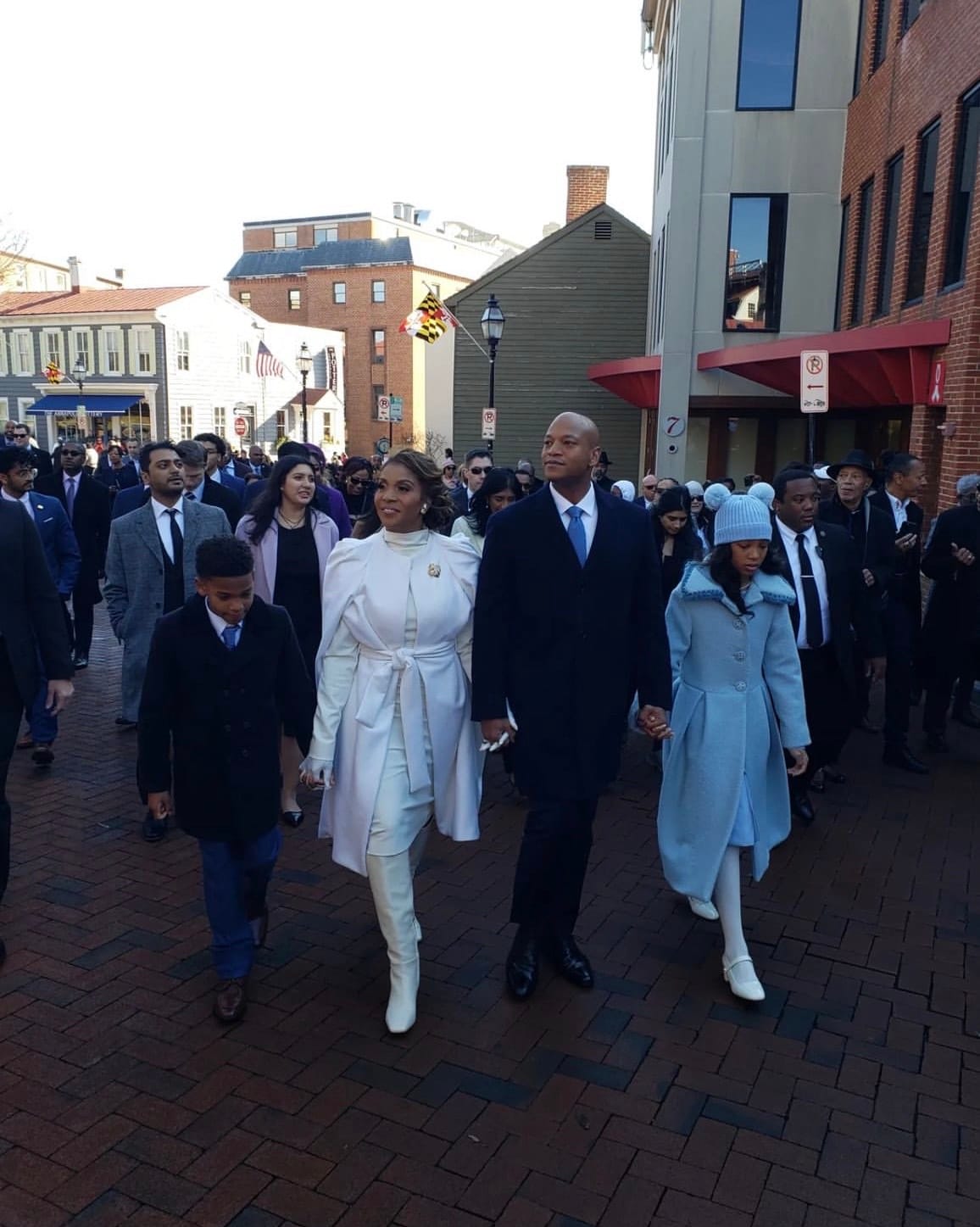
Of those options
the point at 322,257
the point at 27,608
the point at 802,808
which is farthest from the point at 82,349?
the point at 802,808

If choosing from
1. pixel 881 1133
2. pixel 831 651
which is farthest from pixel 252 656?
pixel 831 651

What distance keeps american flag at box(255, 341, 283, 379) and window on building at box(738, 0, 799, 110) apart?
18961mm

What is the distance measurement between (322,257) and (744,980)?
62.5 metres

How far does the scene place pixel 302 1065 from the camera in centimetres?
354

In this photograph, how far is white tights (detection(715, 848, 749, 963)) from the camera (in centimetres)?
409

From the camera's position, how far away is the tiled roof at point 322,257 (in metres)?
58.8

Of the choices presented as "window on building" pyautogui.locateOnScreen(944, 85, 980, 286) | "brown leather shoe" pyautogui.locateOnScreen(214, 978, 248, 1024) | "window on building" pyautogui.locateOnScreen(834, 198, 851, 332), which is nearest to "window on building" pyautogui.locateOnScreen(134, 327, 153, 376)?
"window on building" pyautogui.locateOnScreen(834, 198, 851, 332)

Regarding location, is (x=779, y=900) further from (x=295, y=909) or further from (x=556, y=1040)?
(x=295, y=909)

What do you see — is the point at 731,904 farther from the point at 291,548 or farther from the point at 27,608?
the point at 27,608

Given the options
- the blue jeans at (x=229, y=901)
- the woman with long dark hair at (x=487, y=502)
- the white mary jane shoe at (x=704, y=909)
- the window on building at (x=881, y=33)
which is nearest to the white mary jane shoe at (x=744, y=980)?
the white mary jane shoe at (x=704, y=909)

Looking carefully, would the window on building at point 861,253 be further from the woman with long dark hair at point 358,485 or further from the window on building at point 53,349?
the window on building at point 53,349

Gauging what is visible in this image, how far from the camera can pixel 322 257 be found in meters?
61.1

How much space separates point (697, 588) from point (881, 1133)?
2055mm

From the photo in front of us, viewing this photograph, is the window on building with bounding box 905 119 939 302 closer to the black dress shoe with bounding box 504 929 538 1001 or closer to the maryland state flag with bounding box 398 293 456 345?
the black dress shoe with bounding box 504 929 538 1001
